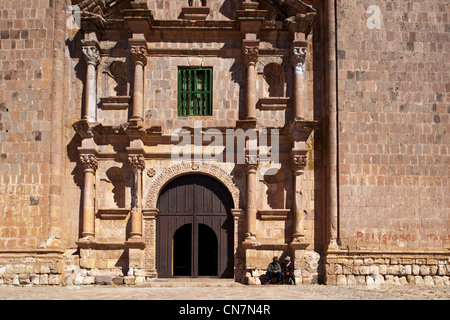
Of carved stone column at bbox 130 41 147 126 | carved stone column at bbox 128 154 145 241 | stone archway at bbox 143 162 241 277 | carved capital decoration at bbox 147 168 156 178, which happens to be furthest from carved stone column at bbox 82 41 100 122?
stone archway at bbox 143 162 241 277

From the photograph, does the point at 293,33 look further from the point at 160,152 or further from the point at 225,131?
→ the point at 160,152

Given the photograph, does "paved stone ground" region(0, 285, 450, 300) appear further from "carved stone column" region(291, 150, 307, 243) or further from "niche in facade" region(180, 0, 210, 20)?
"niche in facade" region(180, 0, 210, 20)

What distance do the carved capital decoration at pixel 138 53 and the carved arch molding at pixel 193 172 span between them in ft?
9.99

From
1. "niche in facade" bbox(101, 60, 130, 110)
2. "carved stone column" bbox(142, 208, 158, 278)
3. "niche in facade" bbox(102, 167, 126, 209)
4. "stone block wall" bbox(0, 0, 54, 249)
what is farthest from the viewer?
"niche in facade" bbox(101, 60, 130, 110)

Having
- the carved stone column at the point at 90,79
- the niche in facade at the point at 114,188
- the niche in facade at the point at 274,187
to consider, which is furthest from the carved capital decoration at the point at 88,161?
the niche in facade at the point at 274,187

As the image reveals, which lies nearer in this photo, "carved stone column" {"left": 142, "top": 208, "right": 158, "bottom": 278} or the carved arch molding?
"carved stone column" {"left": 142, "top": 208, "right": 158, "bottom": 278}

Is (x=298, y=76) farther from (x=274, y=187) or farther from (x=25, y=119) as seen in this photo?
(x=25, y=119)

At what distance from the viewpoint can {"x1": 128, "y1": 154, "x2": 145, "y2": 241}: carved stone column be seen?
16.3 metres

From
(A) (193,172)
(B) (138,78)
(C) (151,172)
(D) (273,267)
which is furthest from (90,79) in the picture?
(D) (273,267)

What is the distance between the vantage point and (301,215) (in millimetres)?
16406

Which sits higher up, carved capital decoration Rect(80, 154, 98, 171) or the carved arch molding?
carved capital decoration Rect(80, 154, 98, 171)

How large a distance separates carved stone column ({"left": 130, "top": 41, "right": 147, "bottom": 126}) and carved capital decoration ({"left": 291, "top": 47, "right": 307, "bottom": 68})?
4.07 meters

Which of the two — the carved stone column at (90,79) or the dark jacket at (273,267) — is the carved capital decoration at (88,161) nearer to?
the carved stone column at (90,79)
